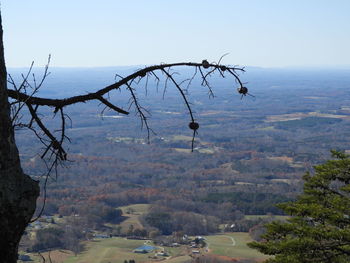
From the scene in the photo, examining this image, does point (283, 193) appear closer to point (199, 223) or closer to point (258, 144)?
point (199, 223)

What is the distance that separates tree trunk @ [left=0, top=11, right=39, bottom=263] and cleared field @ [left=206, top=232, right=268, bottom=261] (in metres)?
34.9

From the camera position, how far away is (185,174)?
84.9 metres

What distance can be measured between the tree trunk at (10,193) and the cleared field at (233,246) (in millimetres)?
34920

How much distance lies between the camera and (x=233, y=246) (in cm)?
4278

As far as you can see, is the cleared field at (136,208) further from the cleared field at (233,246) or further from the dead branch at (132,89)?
the dead branch at (132,89)

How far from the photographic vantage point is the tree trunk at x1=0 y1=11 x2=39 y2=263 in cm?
208

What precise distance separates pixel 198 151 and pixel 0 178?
330ft

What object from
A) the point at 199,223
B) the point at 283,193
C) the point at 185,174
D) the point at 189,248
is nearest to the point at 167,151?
the point at 185,174

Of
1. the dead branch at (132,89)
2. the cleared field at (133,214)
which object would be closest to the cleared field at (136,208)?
the cleared field at (133,214)

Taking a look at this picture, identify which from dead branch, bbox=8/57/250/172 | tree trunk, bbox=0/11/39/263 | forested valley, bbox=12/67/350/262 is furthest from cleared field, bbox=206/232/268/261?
tree trunk, bbox=0/11/39/263

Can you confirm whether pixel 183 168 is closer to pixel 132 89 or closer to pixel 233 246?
pixel 233 246

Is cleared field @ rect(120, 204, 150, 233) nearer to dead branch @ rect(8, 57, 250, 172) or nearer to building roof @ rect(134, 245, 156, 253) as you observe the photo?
building roof @ rect(134, 245, 156, 253)

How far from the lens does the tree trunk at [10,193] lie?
208 cm

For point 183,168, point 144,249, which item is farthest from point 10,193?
point 183,168
